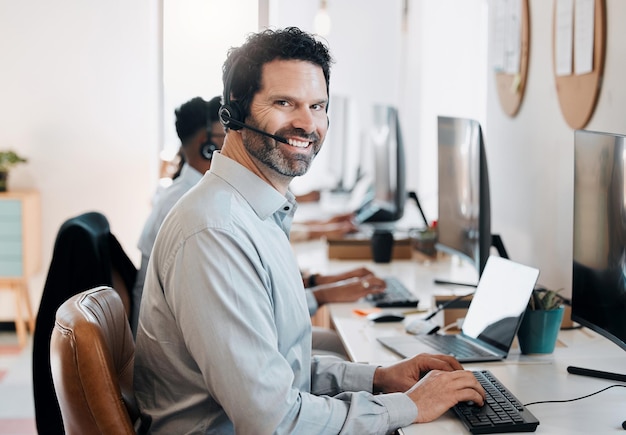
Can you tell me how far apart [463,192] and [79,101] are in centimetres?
323

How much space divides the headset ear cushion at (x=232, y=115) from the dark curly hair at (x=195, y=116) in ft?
3.79

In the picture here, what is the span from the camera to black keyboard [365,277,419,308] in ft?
8.56

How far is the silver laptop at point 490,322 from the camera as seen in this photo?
6.24ft

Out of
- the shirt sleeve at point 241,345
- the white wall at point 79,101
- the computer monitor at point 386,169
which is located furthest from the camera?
the white wall at point 79,101

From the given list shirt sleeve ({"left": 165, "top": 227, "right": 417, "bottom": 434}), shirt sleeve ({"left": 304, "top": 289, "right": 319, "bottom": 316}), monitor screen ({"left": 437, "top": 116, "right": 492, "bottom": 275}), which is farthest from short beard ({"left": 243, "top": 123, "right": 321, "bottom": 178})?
shirt sleeve ({"left": 304, "top": 289, "right": 319, "bottom": 316})

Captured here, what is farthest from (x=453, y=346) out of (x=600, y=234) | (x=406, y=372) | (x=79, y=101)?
(x=79, y=101)

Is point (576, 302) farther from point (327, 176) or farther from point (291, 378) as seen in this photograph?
point (327, 176)

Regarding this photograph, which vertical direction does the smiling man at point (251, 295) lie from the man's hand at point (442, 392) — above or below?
above

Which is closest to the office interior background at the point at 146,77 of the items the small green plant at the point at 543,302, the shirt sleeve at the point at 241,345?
the small green plant at the point at 543,302

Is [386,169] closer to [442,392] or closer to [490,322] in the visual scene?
[490,322]

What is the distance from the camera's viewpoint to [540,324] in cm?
195

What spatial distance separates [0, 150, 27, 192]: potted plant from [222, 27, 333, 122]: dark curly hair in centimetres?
366

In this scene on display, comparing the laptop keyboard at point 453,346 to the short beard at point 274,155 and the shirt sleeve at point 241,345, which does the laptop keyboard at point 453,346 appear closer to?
the shirt sleeve at point 241,345

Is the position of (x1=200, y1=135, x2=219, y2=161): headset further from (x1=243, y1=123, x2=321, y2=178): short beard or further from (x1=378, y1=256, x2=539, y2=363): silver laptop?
(x1=243, y1=123, x2=321, y2=178): short beard
